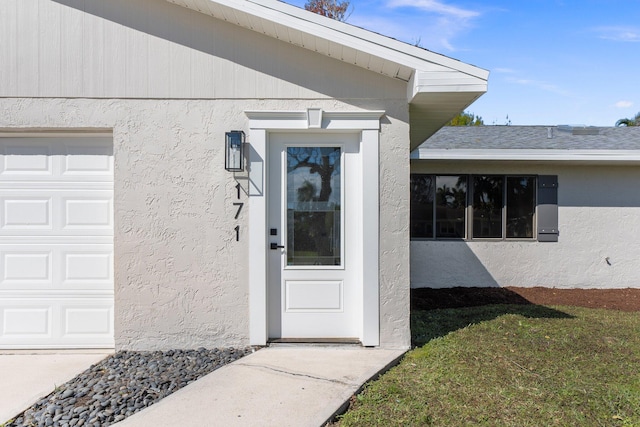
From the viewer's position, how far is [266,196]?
488 centimetres

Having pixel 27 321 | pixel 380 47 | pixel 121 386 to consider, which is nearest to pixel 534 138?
pixel 380 47

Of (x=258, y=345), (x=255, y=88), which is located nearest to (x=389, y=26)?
(x=255, y=88)

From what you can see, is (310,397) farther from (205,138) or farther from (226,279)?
(205,138)

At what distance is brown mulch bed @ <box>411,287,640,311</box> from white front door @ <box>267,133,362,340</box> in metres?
2.63

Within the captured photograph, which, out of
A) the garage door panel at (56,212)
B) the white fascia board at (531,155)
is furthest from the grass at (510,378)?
the garage door panel at (56,212)

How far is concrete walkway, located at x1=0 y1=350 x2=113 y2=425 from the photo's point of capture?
367 cm

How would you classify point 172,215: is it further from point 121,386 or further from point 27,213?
point 121,386

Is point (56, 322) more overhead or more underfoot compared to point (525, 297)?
more overhead

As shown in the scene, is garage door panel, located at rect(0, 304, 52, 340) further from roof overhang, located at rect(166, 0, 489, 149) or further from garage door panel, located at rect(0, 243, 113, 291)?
roof overhang, located at rect(166, 0, 489, 149)

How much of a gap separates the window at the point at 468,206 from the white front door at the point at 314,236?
403 cm

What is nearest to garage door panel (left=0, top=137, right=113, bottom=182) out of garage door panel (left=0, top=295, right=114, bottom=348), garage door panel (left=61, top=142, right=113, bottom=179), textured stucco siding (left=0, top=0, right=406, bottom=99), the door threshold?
garage door panel (left=61, top=142, right=113, bottom=179)

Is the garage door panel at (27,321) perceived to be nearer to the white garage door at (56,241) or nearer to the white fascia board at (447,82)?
the white garage door at (56,241)

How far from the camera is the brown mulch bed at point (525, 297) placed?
761 centimetres

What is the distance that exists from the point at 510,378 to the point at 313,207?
101 inches
